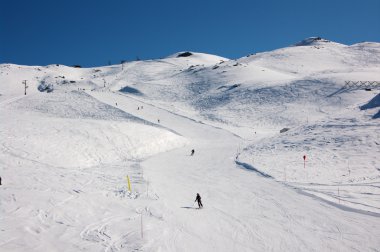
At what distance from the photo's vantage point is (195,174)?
3050cm

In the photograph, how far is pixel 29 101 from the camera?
6919 cm

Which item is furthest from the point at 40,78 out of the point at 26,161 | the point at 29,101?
the point at 26,161

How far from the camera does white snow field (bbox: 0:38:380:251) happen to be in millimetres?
15562

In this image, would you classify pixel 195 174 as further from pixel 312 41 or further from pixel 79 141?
pixel 312 41

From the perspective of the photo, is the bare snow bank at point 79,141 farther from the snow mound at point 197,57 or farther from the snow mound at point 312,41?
the snow mound at point 312,41

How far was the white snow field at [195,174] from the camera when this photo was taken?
613 inches

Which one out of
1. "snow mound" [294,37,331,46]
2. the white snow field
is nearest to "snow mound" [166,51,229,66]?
"snow mound" [294,37,331,46]

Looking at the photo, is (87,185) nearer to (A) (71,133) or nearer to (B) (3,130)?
(A) (71,133)

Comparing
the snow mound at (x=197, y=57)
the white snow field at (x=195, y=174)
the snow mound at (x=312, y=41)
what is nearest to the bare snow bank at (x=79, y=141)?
the white snow field at (x=195, y=174)

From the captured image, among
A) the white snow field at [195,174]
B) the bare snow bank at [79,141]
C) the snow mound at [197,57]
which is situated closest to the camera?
the white snow field at [195,174]

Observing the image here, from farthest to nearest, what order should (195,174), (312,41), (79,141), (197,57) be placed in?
(197,57)
(312,41)
(79,141)
(195,174)

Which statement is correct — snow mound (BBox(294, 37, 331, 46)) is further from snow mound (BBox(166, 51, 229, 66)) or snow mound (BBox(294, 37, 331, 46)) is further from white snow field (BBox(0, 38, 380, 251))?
white snow field (BBox(0, 38, 380, 251))

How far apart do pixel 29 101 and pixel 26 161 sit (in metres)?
44.3

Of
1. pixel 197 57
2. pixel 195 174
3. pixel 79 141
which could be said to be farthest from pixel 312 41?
pixel 195 174
